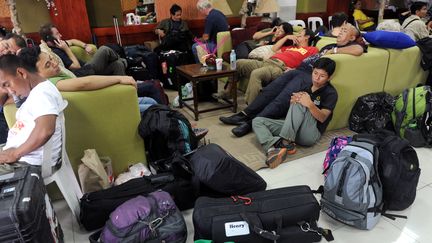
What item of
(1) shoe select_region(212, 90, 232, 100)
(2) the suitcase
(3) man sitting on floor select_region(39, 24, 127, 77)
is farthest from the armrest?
(2) the suitcase

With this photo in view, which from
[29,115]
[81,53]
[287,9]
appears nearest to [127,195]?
[29,115]

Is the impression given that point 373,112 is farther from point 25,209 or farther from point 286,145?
point 25,209

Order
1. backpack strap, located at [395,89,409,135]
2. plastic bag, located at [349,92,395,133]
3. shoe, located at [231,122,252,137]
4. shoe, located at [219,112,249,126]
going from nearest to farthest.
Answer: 1. backpack strap, located at [395,89,409,135]
2. plastic bag, located at [349,92,395,133]
3. shoe, located at [231,122,252,137]
4. shoe, located at [219,112,249,126]

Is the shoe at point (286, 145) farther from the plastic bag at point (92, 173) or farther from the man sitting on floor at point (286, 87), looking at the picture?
the plastic bag at point (92, 173)

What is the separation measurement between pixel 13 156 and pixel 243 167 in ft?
4.02

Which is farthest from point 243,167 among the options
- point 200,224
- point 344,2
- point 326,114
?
point 344,2

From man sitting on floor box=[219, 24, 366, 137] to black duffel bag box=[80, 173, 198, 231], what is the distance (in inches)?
41.0

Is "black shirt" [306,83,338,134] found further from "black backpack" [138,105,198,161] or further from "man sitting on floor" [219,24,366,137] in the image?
"black backpack" [138,105,198,161]

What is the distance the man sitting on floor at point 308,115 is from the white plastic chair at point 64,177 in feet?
4.41

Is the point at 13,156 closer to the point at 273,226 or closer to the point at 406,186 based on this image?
the point at 273,226

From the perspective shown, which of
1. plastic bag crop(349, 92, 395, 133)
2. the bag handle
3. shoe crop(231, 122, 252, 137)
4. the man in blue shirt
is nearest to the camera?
the bag handle

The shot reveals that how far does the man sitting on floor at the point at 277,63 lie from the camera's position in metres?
3.19

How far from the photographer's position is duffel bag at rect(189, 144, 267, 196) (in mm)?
1783

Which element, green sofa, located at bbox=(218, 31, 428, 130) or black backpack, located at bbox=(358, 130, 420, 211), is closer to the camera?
black backpack, located at bbox=(358, 130, 420, 211)
